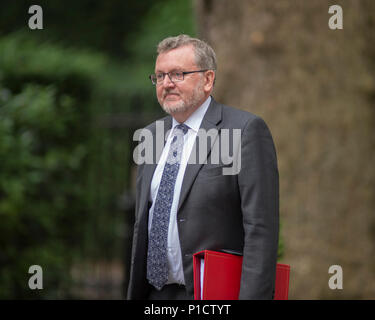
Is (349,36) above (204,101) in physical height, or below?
above

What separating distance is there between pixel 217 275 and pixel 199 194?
1.21ft

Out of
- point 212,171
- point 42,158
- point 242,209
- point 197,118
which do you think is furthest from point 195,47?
point 42,158

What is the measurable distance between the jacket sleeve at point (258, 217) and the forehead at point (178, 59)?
17.0 inches

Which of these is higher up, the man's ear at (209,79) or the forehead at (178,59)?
the forehead at (178,59)

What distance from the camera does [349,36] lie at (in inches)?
241

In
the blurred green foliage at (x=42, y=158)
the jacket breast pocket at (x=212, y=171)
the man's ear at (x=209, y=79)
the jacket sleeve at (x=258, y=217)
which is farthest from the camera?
the blurred green foliage at (x=42, y=158)

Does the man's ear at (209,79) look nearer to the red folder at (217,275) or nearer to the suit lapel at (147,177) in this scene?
the suit lapel at (147,177)

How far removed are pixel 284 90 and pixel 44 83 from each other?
3.03m

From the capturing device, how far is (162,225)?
2.71 meters

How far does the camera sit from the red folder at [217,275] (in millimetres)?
2477

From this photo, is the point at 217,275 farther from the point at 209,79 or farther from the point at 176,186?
the point at 209,79

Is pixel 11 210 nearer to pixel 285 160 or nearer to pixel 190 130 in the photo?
pixel 285 160

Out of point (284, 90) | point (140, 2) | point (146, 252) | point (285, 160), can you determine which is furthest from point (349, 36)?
point (140, 2)

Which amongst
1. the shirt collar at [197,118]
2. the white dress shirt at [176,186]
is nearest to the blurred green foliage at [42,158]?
the white dress shirt at [176,186]
